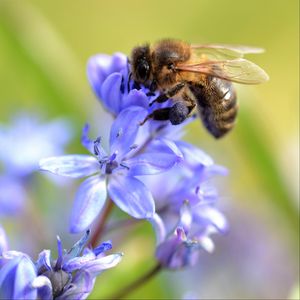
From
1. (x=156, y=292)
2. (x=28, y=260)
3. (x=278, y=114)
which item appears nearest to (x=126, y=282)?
(x=156, y=292)

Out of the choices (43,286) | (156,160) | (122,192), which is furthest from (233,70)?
(43,286)

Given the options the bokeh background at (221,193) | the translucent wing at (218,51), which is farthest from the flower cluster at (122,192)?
the bokeh background at (221,193)

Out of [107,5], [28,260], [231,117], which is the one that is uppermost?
[107,5]

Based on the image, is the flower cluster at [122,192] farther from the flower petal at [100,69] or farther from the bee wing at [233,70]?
the bee wing at [233,70]

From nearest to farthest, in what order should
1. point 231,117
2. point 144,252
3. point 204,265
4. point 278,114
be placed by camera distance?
point 231,117 < point 144,252 < point 204,265 < point 278,114

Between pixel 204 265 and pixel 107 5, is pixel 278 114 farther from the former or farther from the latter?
pixel 204 265

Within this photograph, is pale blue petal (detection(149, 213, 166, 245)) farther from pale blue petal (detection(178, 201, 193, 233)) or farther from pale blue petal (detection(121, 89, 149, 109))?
pale blue petal (detection(121, 89, 149, 109))

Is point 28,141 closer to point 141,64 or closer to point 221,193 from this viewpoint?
point 221,193
